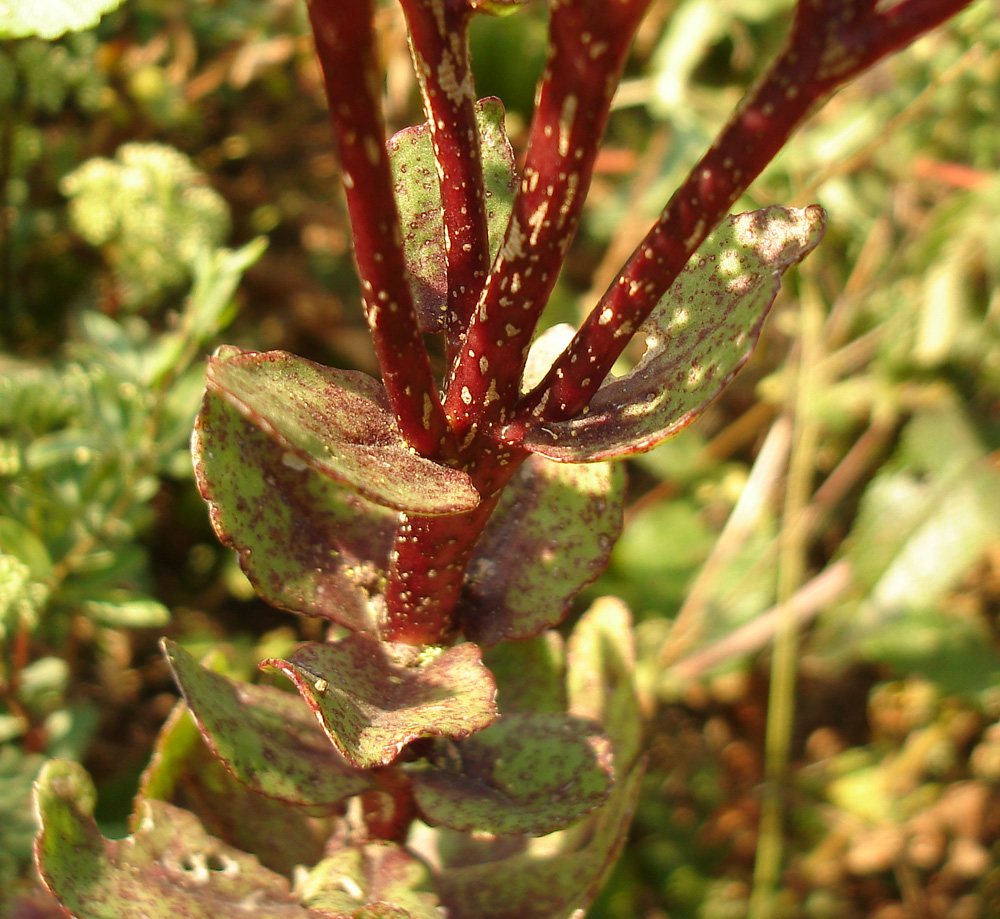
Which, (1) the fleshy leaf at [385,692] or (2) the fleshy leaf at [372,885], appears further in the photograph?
(2) the fleshy leaf at [372,885]

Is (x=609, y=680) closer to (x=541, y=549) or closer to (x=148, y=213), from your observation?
(x=541, y=549)

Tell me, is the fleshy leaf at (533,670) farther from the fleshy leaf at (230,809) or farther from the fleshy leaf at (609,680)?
the fleshy leaf at (230,809)

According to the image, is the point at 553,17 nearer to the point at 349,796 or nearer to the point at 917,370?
the point at 349,796

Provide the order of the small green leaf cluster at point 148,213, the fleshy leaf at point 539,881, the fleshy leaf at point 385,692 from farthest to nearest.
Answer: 1. the small green leaf cluster at point 148,213
2. the fleshy leaf at point 539,881
3. the fleshy leaf at point 385,692

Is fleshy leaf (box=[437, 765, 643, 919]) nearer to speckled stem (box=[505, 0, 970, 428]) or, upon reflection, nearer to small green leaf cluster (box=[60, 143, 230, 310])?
speckled stem (box=[505, 0, 970, 428])

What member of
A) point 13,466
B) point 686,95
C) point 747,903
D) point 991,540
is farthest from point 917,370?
point 13,466

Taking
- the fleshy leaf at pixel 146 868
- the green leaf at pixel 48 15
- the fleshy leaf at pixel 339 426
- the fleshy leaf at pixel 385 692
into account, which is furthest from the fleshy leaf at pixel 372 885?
the green leaf at pixel 48 15
